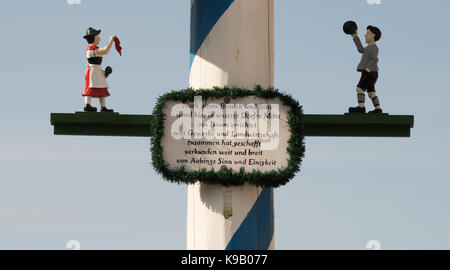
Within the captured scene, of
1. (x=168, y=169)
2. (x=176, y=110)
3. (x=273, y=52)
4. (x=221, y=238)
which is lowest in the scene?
(x=221, y=238)

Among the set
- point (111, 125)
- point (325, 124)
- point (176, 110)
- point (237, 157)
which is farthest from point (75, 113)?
point (325, 124)

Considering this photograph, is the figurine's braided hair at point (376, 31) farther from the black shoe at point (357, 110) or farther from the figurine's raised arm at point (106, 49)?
the figurine's raised arm at point (106, 49)

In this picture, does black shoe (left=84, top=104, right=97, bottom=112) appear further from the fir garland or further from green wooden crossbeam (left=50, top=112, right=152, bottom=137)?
the fir garland

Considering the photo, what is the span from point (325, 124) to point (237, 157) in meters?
0.87

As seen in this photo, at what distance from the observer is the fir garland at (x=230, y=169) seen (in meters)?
7.75

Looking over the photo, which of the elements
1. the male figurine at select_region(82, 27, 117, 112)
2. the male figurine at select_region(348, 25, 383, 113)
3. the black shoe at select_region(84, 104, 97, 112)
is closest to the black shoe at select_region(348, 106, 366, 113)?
the male figurine at select_region(348, 25, 383, 113)

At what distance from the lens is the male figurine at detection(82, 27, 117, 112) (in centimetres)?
816

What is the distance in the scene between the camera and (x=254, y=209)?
7930 mm

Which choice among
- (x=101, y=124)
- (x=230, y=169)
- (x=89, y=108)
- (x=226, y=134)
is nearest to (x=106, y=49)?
(x=89, y=108)

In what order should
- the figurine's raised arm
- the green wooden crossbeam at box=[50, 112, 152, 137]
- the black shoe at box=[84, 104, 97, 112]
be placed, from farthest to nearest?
the figurine's raised arm < the black shoe at box=[84, 104, 97, 112] < the green wooden crossbeam at box=[50, 112, 152, 137]

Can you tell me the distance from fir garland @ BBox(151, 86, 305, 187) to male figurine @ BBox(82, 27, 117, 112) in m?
0.58

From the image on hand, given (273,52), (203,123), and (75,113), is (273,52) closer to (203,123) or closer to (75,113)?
(203,123)

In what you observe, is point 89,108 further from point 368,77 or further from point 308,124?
point 368,77

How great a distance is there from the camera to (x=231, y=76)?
7.95 m
